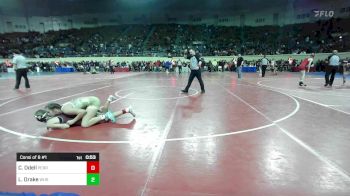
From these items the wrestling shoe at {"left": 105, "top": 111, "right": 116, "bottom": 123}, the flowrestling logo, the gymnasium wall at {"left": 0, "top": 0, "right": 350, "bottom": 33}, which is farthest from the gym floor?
the gymnasium wall at {"left": 0, "top": 0, "right": 350, "bottom": 33}

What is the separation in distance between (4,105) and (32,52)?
116 ft

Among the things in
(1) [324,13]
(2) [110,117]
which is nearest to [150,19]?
(1) [324,13]

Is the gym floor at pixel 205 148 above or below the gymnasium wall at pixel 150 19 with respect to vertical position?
below

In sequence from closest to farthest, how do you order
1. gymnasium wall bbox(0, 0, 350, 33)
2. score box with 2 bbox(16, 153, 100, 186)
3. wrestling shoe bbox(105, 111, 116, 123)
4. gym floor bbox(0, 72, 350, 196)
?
score box with 2 bbox(16, 153, 100, 186), gym floor bbox(0, 72, 350, 196), wrestling shoe bbox(105, 111, 116, 123), gymnasium wall bbox(0, 0, 350, 33)

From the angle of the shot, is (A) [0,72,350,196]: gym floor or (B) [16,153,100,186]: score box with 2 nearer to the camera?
(B) [16,153,100,186]: score box with 2

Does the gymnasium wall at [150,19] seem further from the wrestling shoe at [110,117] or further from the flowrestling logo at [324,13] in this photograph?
the wrestling shoe at [110,117]

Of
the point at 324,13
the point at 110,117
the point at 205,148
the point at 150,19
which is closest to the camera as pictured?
the point at 205,148

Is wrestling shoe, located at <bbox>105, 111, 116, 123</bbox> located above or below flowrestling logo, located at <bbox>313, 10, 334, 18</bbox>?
below

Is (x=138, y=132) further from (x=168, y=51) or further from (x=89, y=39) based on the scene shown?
(x=89, y=39)

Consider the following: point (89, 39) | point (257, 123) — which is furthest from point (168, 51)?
point (257, 123)

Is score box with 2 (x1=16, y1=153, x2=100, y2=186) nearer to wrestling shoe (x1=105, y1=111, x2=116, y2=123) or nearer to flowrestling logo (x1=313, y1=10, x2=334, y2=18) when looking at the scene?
wrestling shoe (x1=105, y1=111, x2=116, y2=123)

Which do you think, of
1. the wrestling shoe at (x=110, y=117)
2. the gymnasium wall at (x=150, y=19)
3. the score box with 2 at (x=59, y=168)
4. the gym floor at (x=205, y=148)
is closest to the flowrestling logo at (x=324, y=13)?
the gymnasium wall at (x=150, y=19)

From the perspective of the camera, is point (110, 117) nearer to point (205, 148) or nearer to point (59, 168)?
point (205, 148)

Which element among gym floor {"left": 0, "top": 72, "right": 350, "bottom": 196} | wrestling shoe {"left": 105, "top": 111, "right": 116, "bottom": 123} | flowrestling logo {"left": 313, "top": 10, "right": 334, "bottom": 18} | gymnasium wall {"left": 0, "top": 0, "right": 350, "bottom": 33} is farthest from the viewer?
gymnasium wall {"left": 0, "top": 0, "right": 350, "bottom": 33}
